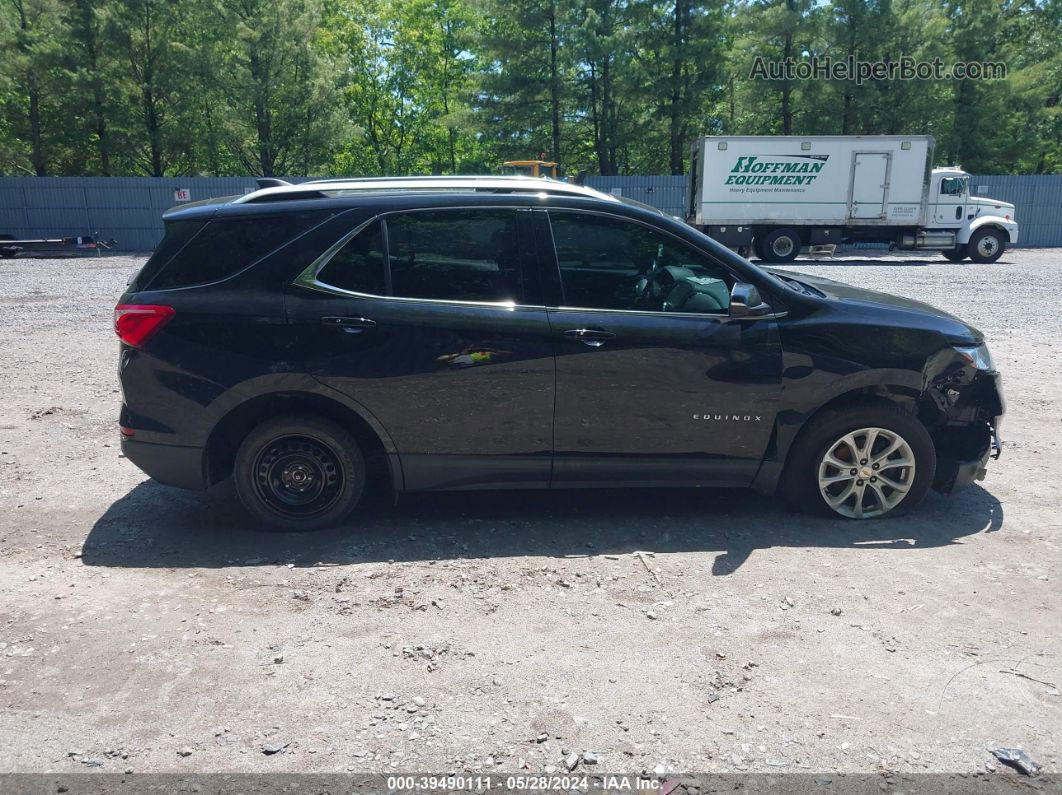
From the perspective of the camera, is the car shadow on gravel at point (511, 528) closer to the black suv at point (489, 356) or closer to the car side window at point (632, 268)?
the black suv at point (489, 356)

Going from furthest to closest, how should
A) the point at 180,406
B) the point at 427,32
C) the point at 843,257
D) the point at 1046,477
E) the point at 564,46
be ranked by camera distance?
the point at 427,32 → the point at 564,46 → the point at 843,257 → the point at 1046,477 → the point at 180,406

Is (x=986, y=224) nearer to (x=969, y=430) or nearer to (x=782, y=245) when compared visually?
(x=782, y=245)

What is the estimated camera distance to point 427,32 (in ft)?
152

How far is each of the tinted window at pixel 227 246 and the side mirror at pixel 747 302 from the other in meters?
2.29

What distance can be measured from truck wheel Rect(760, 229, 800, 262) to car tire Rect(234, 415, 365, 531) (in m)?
22.8

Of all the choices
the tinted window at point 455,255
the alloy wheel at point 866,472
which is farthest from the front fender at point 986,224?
the tinted window at point 455,255

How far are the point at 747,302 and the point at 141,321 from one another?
3.26 m

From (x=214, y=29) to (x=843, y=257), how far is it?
26.3 metres

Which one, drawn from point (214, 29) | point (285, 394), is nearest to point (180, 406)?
point (285, 394)

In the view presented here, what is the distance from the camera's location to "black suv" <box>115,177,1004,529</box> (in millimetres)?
4570

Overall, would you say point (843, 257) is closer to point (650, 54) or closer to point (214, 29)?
point (650, 54)

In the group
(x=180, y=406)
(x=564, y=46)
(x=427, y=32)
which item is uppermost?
(x=427, y=32)

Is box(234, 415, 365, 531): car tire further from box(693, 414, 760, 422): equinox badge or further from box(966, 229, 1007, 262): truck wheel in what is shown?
box(966, 229, 1007, 262): truck wheel

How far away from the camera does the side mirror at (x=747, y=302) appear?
4559 mm
